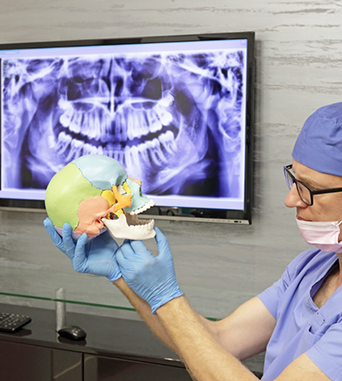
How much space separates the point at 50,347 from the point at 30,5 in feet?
5.79

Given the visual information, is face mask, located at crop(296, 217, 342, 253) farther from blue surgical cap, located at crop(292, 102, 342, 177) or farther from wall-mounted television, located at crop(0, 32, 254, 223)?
wall-mounted television, located at crop(0, 32, 254, 223)

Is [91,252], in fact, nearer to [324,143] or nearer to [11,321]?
[324,143]

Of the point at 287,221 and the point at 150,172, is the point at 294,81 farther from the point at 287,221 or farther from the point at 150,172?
the point at 150,172

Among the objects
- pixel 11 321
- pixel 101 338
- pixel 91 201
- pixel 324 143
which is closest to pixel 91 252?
pixel 91 201

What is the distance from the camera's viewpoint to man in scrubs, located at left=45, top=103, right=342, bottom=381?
102 centimetres

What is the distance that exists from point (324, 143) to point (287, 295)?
458 mm

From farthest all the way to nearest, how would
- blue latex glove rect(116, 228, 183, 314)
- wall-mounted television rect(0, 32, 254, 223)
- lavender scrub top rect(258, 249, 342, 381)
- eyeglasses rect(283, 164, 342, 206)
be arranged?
wall-mounted television rect(0, 32, 254, 223), blue latex glove rect(116, 228, 183, 314), eyeglasses rect(283, 164, 342, 206), lavender scrub top rect(258, 249, 342, 381)

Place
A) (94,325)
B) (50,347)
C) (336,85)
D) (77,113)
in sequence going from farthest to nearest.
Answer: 1. (77,113)
2. (94,325)
3. (336,85)
4. (50,347)

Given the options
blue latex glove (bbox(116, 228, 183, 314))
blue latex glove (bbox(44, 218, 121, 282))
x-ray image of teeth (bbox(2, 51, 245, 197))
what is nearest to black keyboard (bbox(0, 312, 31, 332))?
x-ray image of teeth (bbox(2, 51, 245, 197))

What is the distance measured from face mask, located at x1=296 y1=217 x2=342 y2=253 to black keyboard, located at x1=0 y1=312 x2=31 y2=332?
1.43m

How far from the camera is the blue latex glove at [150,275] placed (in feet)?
3.82

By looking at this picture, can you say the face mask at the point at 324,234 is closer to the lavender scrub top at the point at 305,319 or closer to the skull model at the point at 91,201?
the lavender scrub top at the point at 305,319

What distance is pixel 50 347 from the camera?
184 cm

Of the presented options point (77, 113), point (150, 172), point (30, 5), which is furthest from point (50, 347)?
point (30, 5)
